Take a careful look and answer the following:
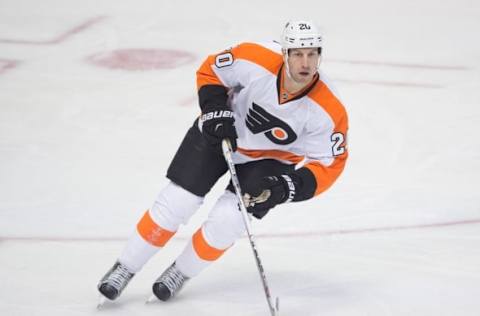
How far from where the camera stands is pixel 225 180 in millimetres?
5238

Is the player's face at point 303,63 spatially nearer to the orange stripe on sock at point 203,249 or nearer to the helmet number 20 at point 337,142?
the helmet number 20 at point 337,142

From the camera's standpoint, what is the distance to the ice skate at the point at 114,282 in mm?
3721

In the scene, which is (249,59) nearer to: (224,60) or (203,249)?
(224,60)

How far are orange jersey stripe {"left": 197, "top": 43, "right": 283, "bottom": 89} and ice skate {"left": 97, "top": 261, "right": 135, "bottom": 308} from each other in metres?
0.70

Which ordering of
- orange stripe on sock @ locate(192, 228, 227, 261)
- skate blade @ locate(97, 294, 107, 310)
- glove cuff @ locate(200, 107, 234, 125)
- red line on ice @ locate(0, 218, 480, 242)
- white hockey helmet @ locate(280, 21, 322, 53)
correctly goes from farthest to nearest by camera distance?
red line on ice @ locate(0, 218, 480, 242), skate blade @ locate(97, 294, 107, 310), orange stripe on sock @ locate(192, 228, 227, 261), glove cuff @ locate(200, 107, 234, 125), white hockey helmet @ locate(280, 21, 322, 53)

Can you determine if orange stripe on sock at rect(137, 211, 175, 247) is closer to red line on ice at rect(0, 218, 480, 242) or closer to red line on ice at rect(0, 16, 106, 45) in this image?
red line on ice at rect(0, 218, 480, 242)

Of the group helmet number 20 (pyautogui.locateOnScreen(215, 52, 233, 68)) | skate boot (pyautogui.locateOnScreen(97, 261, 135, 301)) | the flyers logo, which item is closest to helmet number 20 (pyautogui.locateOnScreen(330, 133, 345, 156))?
the flyers logo

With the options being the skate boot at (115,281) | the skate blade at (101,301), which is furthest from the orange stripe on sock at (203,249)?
the skate blade at (101,301)

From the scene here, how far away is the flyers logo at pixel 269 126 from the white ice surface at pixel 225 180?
0.63 m

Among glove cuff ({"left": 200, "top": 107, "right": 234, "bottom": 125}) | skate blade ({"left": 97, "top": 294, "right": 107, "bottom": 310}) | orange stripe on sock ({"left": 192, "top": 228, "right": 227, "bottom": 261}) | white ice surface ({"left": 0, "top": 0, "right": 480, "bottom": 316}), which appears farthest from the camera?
white ice surface ({"left": 0, "top": 0, "right": 480, "bottom": 316})

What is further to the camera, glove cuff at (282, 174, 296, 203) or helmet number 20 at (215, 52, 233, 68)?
helmet number 20 at (215, 52, 233, 68)

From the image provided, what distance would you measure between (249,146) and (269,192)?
12.5 inches

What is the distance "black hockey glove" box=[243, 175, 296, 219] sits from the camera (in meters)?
3.46

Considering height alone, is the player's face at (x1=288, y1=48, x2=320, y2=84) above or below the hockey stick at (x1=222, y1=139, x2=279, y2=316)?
above
